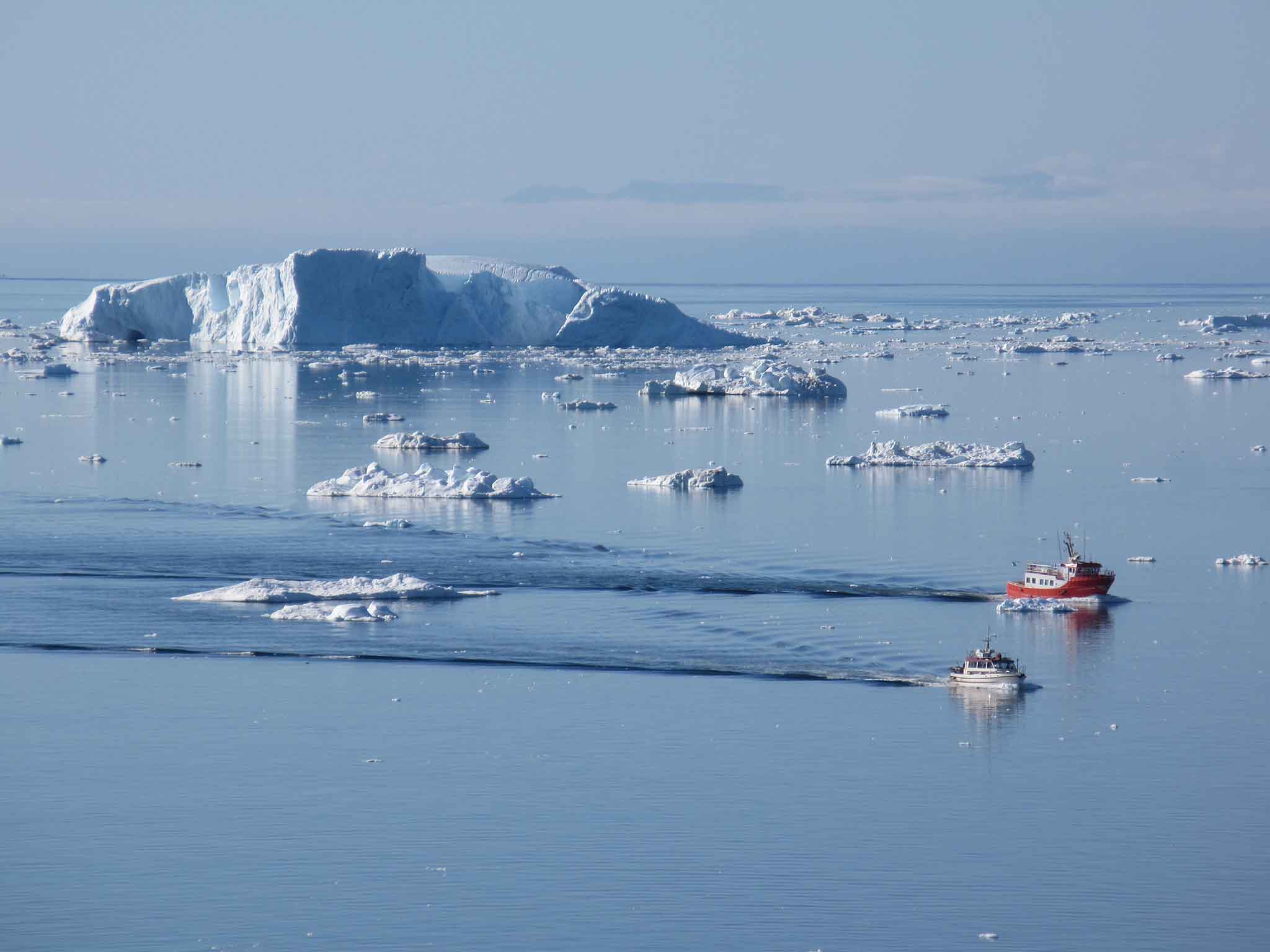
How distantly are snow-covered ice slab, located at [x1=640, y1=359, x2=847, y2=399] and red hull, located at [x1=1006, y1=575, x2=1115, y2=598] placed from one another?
1079 inches

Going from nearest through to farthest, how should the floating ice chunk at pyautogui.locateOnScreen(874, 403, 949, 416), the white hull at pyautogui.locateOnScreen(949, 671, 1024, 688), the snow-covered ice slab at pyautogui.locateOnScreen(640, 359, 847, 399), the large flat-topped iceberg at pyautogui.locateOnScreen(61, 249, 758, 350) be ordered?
1. the white hull at pyautogui.locateOnScreen(949, 671, 1024, 688)
2. the floating ice chunk at pyautogui.locateOnScreen(874, 403, 949, 416)
3. the snow-covered ice slab at pyautogui.locateOnScreen(640, 359, 847, 399)
4. the large flat-topped iceberg at pyautogui.locateOnScreen(61, 249, 758, 350)

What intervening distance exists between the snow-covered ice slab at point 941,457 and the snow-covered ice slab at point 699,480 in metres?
4.03

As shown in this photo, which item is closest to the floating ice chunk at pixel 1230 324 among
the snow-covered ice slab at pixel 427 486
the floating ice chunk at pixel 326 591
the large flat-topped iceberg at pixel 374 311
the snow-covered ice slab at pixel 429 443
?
the large flat-topped iceberg at pixel 374 311

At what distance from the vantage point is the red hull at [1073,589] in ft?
70.9

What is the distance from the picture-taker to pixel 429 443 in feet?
119

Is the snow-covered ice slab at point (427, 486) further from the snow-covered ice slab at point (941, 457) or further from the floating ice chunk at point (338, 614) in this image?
the floating ice chunk at point (338, 614)

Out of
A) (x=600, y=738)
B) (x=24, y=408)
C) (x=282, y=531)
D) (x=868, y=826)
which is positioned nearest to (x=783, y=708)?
(x=600, y=738)

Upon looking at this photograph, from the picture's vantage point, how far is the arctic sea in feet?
38.0

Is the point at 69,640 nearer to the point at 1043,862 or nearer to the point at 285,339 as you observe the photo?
the point at 1043,862

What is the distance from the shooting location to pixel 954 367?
61625mm

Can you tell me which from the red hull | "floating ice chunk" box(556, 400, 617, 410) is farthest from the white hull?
"floating ice chunk" box(556, 400, 617, 410)

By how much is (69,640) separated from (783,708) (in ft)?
25.7

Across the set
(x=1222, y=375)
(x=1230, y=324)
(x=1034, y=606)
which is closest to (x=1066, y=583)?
(x=1034, y=606)

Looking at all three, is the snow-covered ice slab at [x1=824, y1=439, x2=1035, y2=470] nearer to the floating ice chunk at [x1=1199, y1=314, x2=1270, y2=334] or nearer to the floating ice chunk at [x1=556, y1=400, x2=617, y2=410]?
the floating ice chunk at [x1=556, y1=400, x2=617, y2=410]
